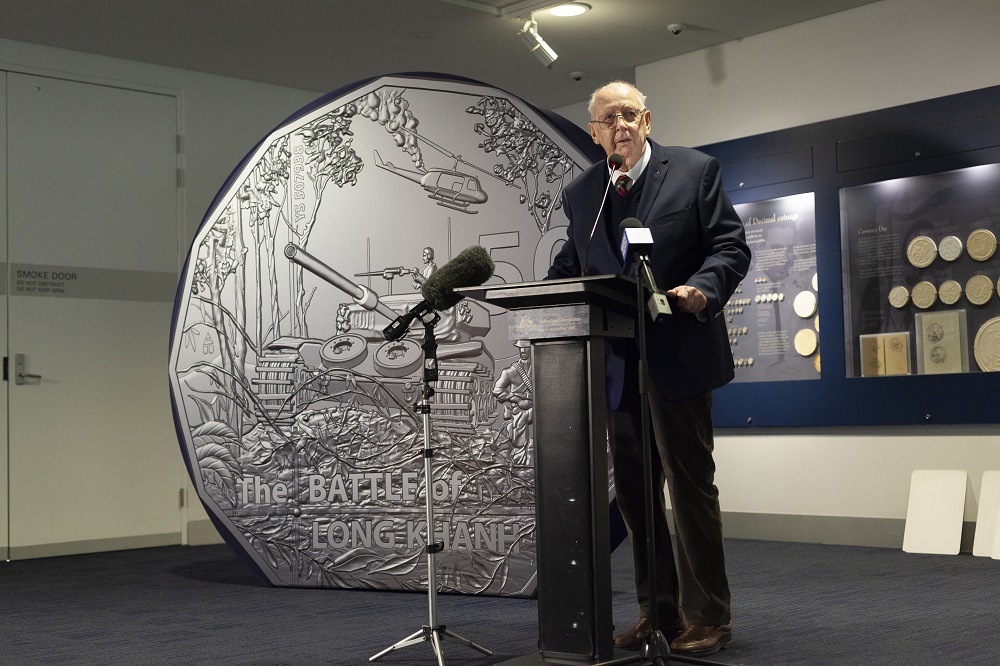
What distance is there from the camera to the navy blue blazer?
119 inches

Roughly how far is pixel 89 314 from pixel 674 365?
4.89 meters

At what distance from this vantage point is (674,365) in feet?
9.95

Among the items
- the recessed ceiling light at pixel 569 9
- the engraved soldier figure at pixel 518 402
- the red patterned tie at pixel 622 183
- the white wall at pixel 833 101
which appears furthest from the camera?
the recessed ceiling light at pixel 569 9

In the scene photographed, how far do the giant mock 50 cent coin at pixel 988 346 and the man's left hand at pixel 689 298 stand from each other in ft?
11.2

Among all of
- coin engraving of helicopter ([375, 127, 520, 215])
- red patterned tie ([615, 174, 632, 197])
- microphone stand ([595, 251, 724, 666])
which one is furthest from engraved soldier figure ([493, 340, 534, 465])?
microphone stand ([595, 251, 724, 666])

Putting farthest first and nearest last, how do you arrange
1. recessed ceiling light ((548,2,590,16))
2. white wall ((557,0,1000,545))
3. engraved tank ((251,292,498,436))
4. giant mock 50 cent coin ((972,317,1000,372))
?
recessed ceiling light ((548,2,590,16))
white wall ((557,0,1000,545))
giant mock 50 cent coin ((972,317,1000,372))
engraved tank ((251,292,498,436))

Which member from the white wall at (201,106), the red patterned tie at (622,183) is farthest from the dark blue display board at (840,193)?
the red patterned tie at (622,183)

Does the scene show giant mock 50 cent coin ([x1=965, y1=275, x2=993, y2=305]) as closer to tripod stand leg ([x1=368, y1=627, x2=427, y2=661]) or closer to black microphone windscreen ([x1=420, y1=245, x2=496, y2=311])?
black microphone windscreen ([x1=420, y1=245, x2=496, y2=311])

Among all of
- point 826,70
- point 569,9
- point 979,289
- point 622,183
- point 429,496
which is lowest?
point 429,496

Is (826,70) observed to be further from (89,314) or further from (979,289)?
(89,314)

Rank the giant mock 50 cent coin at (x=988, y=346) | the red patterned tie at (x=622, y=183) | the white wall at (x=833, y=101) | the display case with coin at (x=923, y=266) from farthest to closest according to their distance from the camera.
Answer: the white wall at (x=833, y=101) < the display case with coin at (x=923, y=266) < the giant mock 50 cent coin at (x=988, y=346) < the red patterned tie at (x=622, y=183)

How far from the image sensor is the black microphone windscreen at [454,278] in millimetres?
3080

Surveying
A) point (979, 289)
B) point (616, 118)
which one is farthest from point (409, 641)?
point (979, 289)

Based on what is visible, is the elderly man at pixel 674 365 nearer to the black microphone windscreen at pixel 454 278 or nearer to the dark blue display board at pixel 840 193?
the black microphone windscreen at pixel 454 278
